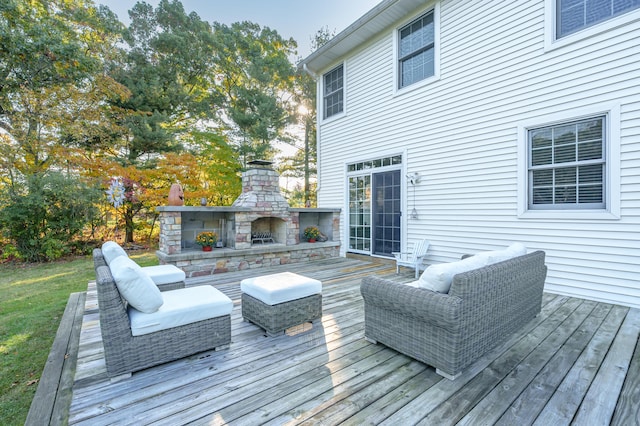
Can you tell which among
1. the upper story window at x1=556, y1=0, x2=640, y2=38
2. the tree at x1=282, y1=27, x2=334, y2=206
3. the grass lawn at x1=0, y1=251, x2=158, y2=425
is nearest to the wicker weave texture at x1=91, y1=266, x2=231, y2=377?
the grass lawn at x1=0, y1=251, x2=158, y2=425

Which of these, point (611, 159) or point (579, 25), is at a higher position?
point (579, 25)

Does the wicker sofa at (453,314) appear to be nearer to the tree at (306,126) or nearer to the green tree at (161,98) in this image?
the green tree at (161,98)

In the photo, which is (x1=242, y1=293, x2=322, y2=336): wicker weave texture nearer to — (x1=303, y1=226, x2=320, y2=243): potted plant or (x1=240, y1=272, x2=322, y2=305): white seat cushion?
(x1=240, y1=272, x2=322, y2=305): white seat cushion

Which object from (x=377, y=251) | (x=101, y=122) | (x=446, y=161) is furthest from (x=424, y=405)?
(x=101, y=122)

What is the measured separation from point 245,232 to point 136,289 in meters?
3.65

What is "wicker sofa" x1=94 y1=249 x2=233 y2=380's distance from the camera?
1945 mm

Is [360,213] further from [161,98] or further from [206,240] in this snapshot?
[161,98]

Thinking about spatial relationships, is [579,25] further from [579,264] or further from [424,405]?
[424,405]

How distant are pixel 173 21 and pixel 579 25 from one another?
12629mm

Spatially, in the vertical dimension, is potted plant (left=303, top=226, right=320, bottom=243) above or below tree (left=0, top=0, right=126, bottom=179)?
below

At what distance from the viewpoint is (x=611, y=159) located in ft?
11.5

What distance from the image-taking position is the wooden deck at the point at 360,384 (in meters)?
1.67

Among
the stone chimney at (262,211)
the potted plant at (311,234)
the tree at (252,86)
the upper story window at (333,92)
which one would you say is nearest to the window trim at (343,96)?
the upper story window at (333,92)

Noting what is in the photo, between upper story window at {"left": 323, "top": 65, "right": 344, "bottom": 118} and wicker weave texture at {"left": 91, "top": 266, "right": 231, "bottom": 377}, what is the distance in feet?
21.6
